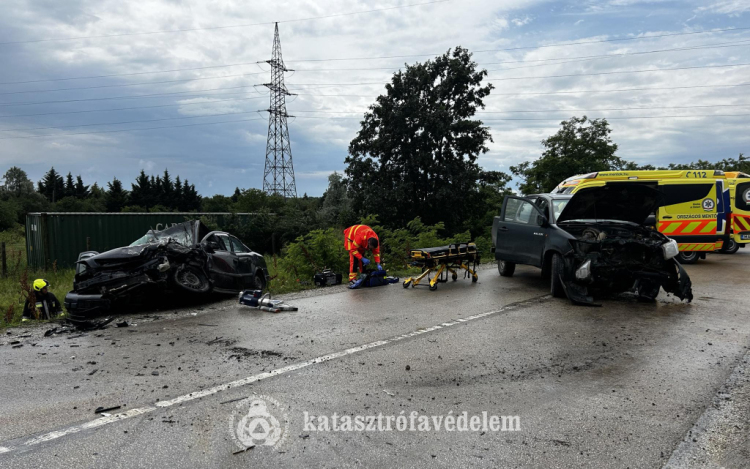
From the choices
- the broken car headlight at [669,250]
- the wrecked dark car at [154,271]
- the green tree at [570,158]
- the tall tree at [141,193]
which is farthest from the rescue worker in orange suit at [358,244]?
the tall tree at [141,193]

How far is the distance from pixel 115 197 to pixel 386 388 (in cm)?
8871

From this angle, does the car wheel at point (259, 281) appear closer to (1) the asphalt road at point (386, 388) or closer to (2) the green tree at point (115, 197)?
(1) the asphalt road at point (386, 388)

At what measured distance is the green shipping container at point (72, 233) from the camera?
70.1 ft

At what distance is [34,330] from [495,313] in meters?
6.59

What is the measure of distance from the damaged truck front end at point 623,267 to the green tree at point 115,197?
84961mm

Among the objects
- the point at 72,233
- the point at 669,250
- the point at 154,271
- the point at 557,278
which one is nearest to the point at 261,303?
the point at 154,271

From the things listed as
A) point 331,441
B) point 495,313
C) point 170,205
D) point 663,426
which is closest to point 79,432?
point 331,441

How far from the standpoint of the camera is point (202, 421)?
3.66 meters

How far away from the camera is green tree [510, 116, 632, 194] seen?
142 feet

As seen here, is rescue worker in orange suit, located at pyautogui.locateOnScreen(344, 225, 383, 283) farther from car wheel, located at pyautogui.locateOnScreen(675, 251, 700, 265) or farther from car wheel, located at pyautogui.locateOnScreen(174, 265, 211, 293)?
car wheel, located at pyautogui.locateOnScreen(675, 251, 700, 265)

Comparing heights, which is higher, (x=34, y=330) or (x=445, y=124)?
(x=445, y=124)

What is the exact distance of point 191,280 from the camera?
28.8 ft

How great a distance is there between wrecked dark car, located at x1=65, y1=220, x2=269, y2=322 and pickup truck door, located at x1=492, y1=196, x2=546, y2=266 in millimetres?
5935

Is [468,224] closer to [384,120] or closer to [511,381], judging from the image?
[384,120]
